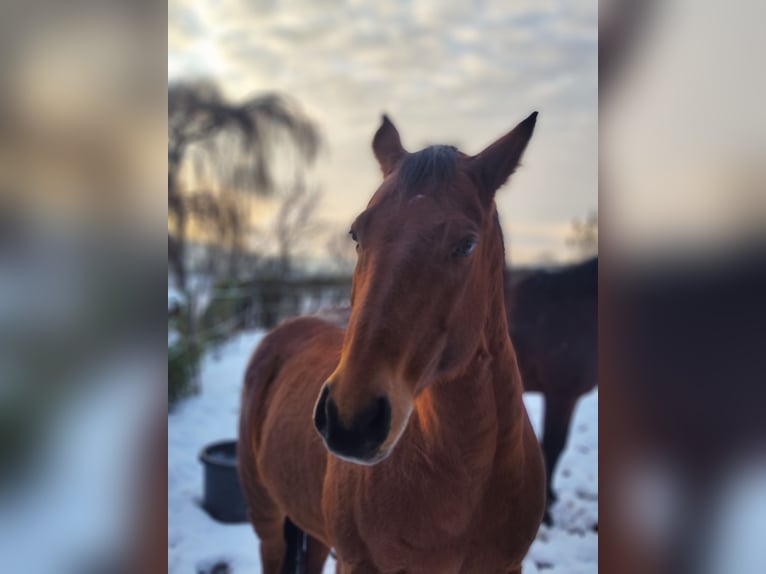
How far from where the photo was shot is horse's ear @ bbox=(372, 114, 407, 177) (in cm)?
124

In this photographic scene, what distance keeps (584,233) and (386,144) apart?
2.81 feet

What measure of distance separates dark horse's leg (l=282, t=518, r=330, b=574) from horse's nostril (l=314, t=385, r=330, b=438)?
1.60 metres

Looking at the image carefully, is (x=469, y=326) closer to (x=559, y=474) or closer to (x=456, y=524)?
(x=456, y=524)

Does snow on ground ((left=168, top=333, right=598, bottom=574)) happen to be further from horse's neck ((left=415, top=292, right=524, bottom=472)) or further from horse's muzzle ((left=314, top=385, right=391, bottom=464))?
horse's muzzle ((left=314, top=385, right=391, bottom=464))

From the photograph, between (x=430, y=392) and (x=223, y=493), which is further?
(x=223, y=493)


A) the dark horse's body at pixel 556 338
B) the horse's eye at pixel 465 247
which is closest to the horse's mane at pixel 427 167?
the horse's eye at pixel 465 247

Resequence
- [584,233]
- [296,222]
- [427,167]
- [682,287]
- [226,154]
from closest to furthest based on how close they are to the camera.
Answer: [682,287] < [427,167] < [584,233] < [226,154] < [296,222]

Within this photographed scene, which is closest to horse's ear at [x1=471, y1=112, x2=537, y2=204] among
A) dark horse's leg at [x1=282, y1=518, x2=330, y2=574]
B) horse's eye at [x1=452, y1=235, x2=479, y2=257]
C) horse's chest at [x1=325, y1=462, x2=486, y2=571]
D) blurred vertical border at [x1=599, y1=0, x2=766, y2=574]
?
horse's eye at [x1=452, y1=235, x2=479, y2=257]

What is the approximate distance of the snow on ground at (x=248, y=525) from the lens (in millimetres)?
2252

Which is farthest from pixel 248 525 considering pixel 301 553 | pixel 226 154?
pixel 226 154

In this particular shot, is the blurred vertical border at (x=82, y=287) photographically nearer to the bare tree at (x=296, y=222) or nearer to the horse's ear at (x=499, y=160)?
the horse's ear at (x=499, y=160)

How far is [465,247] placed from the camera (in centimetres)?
93

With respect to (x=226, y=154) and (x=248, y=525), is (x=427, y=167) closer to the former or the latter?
(x=248, y=525)

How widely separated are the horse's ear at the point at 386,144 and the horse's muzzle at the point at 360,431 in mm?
674
